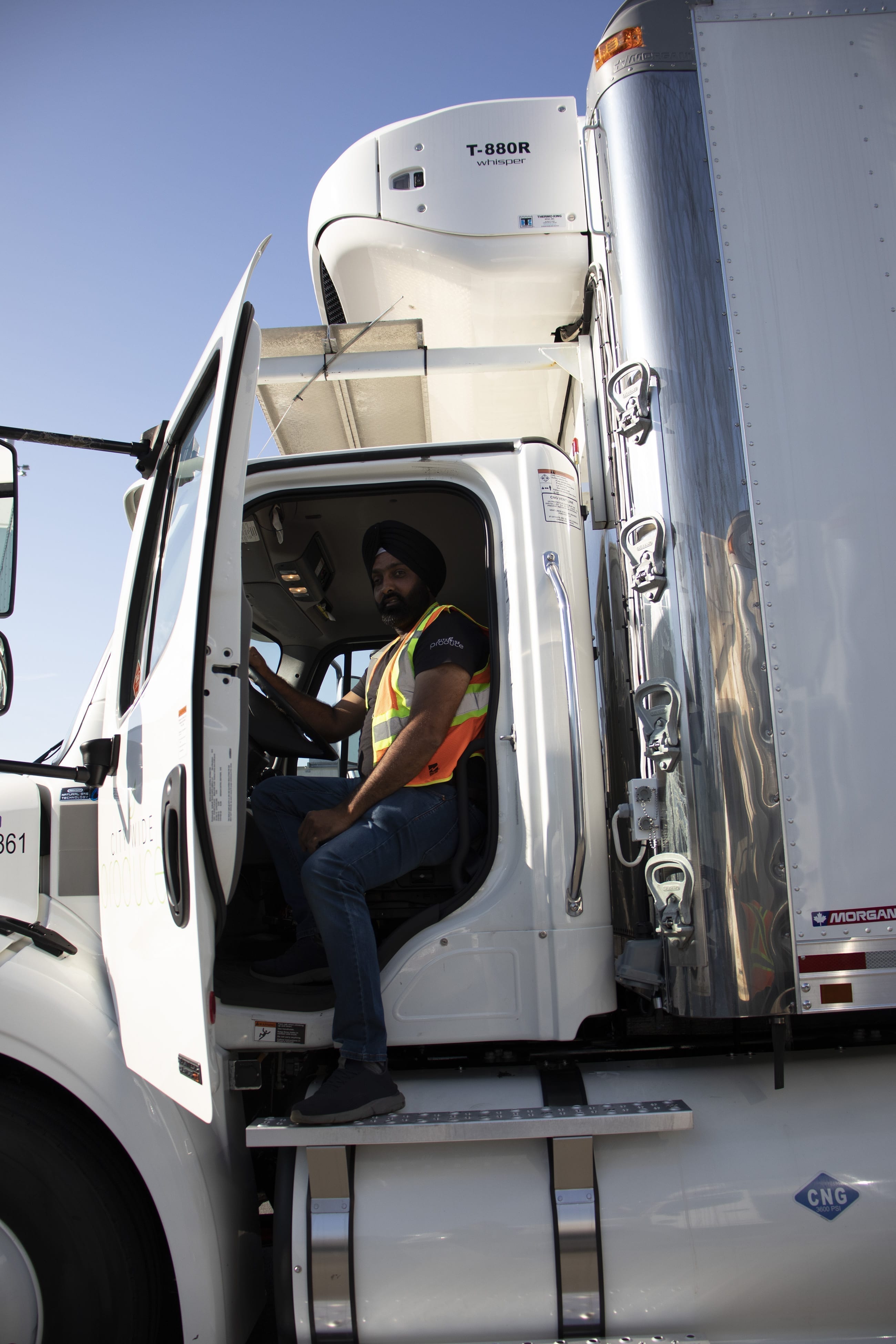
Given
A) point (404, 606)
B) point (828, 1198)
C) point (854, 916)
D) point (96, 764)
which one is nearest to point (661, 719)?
point (854, 916)

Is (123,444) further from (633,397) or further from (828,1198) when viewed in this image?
(828,1198)

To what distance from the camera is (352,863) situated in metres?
2.37

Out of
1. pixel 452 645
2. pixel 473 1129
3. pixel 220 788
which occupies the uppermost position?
pixel 452 645

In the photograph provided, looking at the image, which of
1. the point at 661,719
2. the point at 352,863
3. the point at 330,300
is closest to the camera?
the point at 661,719

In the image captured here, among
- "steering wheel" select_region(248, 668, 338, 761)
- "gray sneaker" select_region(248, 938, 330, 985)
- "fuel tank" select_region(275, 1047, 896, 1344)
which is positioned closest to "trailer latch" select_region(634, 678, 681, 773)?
"fuel tank" select_region(275, 1047, 896, 1344)

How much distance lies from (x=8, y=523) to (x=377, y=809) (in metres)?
1.26

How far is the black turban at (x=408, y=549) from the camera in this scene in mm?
3000

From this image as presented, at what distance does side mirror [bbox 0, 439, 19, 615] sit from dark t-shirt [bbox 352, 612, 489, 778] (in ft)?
3.57

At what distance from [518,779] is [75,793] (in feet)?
4.12

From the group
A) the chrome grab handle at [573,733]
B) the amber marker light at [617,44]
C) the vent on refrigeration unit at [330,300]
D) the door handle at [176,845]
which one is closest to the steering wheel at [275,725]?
the door handle at [176,845]

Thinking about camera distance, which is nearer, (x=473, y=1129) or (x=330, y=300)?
(x=473, y=1129)

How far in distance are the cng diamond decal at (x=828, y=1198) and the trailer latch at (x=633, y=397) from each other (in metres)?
1.88

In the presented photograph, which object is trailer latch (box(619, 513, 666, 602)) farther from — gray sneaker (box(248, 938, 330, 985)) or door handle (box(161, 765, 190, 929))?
gray sneaker (box(248, 938, 330, 985))

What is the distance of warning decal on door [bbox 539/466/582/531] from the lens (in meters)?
2.56
